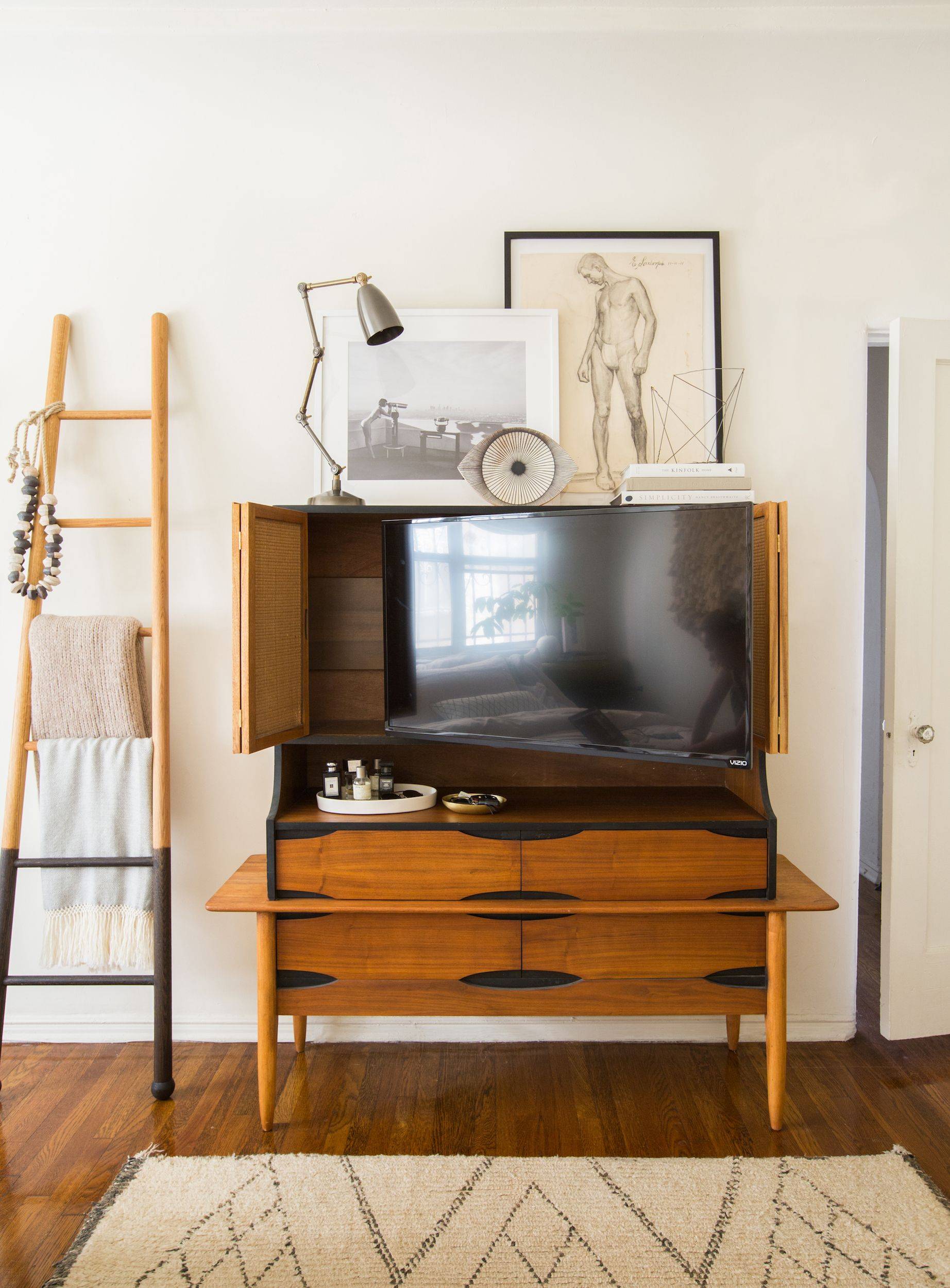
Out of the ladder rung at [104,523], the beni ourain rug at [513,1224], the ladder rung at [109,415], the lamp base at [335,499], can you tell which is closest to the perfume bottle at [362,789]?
the lamp base at [335,499]

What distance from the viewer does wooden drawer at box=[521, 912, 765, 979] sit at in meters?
1.78

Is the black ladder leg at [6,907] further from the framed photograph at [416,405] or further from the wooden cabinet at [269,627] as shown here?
the framed photograph at [416,405]

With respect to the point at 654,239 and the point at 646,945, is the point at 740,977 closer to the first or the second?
the point at 646,945

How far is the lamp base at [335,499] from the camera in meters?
1.91

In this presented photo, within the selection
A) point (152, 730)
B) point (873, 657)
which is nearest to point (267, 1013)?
point (152, 730)

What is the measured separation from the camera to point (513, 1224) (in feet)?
4.96

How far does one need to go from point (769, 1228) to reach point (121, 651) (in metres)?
1.91

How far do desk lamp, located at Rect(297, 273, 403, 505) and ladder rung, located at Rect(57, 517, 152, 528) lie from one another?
479mm

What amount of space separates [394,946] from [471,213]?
1.90m

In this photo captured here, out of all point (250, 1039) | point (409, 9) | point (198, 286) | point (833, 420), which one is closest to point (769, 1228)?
point (250, 1039)

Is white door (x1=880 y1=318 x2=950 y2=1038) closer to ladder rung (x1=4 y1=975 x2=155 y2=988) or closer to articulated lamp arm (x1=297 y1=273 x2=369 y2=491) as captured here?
articulated lamp arm (x1=297 y1=273 x2=369 y2=491)

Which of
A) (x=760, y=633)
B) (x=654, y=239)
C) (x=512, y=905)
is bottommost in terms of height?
(x=512, y=905)

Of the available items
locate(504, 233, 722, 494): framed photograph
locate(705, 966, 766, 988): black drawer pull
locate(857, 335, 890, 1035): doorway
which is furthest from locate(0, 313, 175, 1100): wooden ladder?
→ locate(857, 335, 890, 1035): doorway

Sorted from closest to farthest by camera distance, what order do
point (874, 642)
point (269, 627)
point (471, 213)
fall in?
point (269, 627) < point (471, 213) < point (874, 642)
